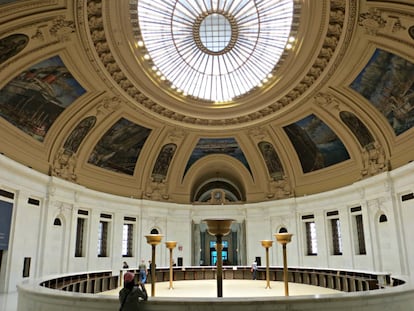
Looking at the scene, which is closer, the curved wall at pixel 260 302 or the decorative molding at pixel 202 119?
the curved wall at pixel 260 302

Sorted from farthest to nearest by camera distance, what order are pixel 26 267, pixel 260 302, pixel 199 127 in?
pixel 199 127 < pixel 26 267 < pixel 260 302

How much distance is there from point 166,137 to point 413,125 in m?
13.4

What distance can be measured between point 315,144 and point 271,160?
353 cm

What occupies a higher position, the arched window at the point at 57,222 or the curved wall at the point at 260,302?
the arched window at the point at 57,222

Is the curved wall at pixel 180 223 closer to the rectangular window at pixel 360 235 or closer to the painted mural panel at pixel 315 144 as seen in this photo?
the rectangular window at pixel 360 235

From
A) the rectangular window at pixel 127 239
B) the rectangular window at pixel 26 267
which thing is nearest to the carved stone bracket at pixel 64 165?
the rectangular window at pixel 26 267

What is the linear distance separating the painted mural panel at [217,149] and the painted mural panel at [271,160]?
60.5 inches

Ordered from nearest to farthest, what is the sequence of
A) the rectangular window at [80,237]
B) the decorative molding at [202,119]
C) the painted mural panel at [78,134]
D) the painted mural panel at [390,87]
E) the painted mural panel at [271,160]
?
the decorative molding at [202,119] → the painted mural panel at [390,87] → the painted mural panel at [78,134] → the rectangular window at [80,237] → the painted mural panel at [271,160]

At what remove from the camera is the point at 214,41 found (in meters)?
18.1

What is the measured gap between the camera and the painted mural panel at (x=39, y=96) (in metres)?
14.0

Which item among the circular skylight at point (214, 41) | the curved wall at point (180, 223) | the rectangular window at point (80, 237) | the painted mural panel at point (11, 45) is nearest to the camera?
the painted mural panel at point (11, 45)

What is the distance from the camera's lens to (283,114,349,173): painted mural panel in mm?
19875

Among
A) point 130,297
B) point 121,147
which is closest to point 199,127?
point 121,147

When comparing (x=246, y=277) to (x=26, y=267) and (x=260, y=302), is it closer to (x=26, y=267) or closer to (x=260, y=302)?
(x=26, y=267)
